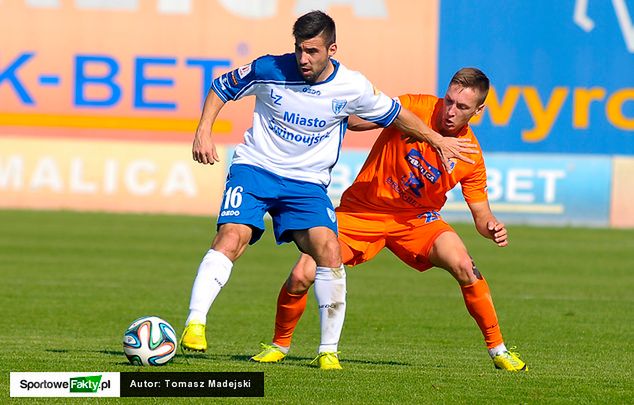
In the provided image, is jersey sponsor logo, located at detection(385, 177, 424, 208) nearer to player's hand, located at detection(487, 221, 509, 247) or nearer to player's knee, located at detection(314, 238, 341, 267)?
player's hand, located at detection(487, 221, 509, 247)

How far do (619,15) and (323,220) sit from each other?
19114 mm

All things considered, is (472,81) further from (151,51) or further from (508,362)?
(151,51)

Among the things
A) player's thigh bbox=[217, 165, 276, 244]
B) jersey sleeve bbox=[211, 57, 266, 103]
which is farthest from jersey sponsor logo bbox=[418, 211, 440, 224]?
jersey sleeve bbox=[211, 57, 266, 103]

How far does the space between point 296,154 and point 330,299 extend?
94 cm

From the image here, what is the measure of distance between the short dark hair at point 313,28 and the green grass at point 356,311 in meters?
2.02

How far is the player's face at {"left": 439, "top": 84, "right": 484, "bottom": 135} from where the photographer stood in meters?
8.57

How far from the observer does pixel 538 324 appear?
12336mm

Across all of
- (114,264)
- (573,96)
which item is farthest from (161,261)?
(573,96)

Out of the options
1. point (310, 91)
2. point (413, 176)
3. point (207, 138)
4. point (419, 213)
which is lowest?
point (419, 213)

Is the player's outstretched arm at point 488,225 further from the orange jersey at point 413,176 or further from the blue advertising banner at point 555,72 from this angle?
the blue advertising banner at point 555,72

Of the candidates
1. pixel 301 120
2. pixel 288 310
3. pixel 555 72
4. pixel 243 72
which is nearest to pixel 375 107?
pixel 301 120

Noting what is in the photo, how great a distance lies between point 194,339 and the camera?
745 centimetres

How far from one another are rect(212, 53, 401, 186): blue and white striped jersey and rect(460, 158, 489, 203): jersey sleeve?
95cm

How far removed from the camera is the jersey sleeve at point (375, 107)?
824 cm
